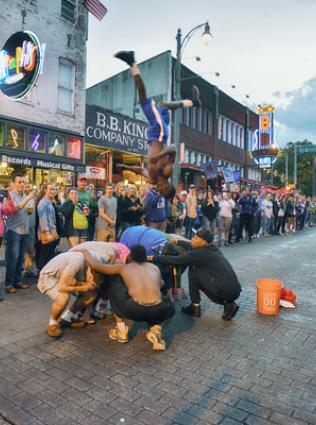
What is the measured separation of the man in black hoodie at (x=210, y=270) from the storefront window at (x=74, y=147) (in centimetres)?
1166

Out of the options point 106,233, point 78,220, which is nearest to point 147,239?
point 78,220

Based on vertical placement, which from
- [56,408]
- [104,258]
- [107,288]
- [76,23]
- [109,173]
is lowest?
[56,408]

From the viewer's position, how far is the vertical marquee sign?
3164cm

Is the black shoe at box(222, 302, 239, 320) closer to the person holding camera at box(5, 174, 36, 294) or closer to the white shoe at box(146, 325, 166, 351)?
the white shoe at box(146, 325, 166, 351)

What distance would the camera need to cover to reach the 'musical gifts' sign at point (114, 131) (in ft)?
56.3

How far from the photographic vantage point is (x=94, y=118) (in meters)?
17.3

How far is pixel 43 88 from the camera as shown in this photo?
14773 mm

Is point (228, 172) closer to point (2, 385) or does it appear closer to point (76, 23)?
point (76, 23)

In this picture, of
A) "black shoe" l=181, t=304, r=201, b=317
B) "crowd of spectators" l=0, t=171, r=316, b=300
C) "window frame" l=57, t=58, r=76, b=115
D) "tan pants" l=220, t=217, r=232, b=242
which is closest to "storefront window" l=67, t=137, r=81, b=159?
"window frame" l=57, t=58, r=76, b=115

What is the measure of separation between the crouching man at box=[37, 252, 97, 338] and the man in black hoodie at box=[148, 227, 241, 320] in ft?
3.08

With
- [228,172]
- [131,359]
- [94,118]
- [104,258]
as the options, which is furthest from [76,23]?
[131,359]

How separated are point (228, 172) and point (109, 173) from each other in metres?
5.66

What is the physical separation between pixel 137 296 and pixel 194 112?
23.5 m

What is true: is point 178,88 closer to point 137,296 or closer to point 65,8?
point 65,8
